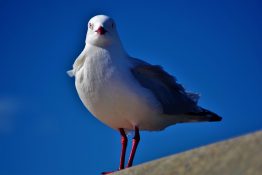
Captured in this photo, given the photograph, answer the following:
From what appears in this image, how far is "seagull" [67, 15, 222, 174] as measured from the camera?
24.1 ft

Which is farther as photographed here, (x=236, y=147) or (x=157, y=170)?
(x=157, y=170)

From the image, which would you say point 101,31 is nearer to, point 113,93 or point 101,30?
point 101,30

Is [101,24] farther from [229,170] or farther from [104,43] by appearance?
[229,170]

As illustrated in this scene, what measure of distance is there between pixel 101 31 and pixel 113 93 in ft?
3.37

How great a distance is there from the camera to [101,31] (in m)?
7.66

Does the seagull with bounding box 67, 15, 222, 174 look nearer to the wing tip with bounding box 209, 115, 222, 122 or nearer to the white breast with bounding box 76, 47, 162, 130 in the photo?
the white breast with bounding box 76, 47, 162, 130

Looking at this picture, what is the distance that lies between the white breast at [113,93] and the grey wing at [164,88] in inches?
7.9

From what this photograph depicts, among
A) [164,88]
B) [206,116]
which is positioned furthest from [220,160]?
[206,116]

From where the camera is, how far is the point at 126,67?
759 centimetres

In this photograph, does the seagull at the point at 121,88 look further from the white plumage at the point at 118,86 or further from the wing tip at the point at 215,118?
the wing tip at the point at 215,118

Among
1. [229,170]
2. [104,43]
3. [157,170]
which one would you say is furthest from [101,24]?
[229,170]

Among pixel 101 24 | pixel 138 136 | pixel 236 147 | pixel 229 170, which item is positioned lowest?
pixel 229 170

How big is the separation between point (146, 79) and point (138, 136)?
913 mm

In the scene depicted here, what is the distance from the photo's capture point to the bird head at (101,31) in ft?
25.2
